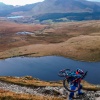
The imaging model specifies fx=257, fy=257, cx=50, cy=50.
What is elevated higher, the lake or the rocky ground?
the rocky ground

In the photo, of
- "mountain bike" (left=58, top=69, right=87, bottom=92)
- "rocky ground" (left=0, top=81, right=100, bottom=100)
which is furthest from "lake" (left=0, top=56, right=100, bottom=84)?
"mountain bike" (left=58, top=69, right=87, bottom=92)

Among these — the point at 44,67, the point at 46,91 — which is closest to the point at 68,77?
the point at 46,91

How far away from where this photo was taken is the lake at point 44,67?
3381 inches

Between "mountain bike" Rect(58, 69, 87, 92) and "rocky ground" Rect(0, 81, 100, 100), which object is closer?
"mountain bike" Rect(58, 69, 87, 92)

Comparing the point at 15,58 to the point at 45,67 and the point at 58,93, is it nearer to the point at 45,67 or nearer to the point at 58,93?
the point at 45,67

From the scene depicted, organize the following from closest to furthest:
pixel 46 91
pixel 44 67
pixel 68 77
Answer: pixel 68 77
pixel 46 91
pixel 44 67

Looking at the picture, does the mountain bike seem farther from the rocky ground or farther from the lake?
the lake

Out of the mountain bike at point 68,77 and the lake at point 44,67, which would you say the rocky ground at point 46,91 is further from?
the lake at point 44,67

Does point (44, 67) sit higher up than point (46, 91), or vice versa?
point (46, 91)

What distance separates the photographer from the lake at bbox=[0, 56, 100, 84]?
85875mm

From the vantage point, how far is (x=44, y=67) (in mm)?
99125

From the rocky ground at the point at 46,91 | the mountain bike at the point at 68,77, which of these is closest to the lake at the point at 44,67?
the rocky ground at the point at 46,91

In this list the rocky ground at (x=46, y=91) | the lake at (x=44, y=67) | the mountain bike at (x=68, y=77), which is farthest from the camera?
the lake at (x=44, y=67)

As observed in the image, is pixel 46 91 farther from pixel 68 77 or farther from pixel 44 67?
pixel 44 67
